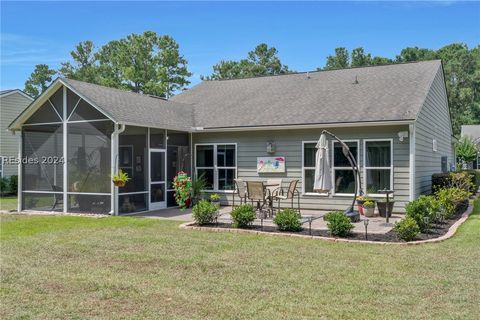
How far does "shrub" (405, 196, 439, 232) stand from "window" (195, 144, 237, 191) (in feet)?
21.7

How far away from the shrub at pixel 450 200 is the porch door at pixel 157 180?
7.79 m

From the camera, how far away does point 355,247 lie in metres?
7.54

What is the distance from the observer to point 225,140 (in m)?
14.4

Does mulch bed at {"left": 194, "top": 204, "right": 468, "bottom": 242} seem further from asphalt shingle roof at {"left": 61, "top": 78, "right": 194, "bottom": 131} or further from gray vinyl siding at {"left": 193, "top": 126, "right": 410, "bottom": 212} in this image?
asphalt shingle roof at {"left": 61, "top": 78, "right": 194, "bottom": 131}

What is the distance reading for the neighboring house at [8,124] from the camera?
2225 cm

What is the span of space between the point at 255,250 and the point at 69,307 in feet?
11.3

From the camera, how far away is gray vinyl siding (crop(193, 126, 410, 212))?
11.9m

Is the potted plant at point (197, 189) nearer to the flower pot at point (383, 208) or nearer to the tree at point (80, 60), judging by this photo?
the flower pot at point (383, 208)

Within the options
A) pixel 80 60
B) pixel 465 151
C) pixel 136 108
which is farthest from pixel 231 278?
pixel 80 60

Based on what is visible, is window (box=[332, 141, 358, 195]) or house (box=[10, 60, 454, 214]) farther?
window (box=[332, 141, 358, 195])

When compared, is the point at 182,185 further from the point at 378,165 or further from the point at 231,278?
the point at 231,278

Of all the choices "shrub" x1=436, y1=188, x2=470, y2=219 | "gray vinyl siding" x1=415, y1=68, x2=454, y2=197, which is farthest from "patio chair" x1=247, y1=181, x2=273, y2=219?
"gray vinyl siding" x1=415, y1=68, x2=454, y2=197

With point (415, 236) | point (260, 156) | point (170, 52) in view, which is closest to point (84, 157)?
point (260, 156)

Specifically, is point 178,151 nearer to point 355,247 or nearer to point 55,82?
point 55,82
